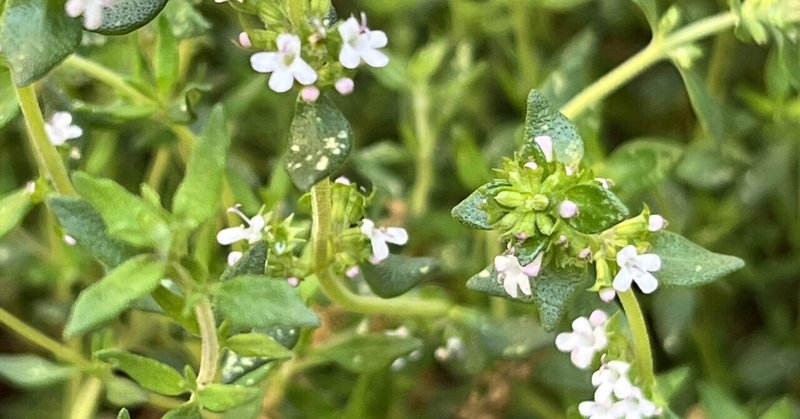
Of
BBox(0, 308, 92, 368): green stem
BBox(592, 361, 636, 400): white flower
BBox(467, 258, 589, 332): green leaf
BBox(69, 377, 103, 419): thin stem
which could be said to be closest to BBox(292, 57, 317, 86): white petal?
BBox(467, 258, 589, 332): green leaf

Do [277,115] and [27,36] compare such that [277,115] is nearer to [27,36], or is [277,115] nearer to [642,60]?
[642,60]

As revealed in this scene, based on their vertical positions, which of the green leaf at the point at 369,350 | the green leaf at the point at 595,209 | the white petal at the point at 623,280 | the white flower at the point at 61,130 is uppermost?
the green leaf at the point at 595,209

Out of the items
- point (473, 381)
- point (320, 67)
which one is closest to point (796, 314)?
point (473, 381)

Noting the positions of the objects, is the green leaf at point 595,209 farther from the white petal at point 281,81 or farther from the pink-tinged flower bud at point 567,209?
the white petal at point 281,81

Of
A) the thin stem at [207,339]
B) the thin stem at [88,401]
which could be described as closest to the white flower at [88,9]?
the thin stem at [207,339]

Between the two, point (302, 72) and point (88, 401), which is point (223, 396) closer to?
point (302, 72)

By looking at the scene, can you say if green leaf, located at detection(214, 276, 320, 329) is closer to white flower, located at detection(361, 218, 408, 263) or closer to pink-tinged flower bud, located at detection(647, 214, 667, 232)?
white flower, located at detection(361, 218, 408, 263)

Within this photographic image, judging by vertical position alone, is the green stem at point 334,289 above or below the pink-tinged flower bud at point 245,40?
below
